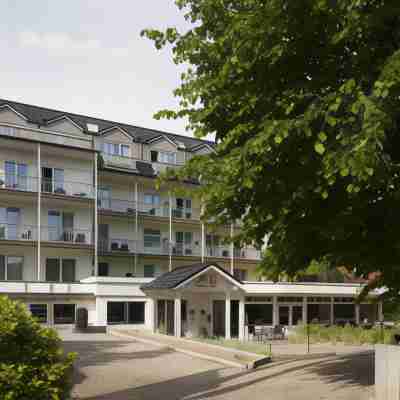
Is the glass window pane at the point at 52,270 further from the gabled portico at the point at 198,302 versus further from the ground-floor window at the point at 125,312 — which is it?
the gabled portico at the point at 198,302

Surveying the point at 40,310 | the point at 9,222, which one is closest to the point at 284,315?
the point at 40,310

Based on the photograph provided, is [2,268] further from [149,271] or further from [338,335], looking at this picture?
[338,335]

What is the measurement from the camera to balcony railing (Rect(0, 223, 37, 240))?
33.2 meters

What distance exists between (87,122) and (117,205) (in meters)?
8.02

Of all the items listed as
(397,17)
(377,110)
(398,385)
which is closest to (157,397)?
(398,385)

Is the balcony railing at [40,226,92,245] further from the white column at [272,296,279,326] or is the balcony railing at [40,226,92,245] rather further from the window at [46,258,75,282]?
the white column at [272,296,279,326]

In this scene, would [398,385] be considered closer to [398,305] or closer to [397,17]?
[398,305]

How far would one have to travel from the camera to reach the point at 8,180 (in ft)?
111

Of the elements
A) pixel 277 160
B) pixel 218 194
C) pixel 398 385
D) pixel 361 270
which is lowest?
pixel 398 385

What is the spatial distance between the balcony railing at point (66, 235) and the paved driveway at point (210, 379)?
1521cm

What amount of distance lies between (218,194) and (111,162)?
1224 inches

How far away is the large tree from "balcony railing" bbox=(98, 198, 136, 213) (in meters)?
26.6

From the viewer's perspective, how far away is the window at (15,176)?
1331 inches

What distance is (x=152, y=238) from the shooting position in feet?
132
